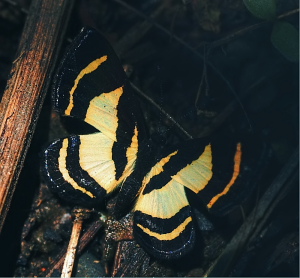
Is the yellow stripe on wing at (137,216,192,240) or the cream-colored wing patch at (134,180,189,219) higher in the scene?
the cream-colored wing patch at (134,180,189,219)

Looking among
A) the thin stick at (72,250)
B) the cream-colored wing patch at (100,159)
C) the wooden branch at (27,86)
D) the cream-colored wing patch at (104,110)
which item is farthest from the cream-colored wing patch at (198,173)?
the wooden branch at (27,86)

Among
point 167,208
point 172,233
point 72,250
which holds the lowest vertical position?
point 72,250

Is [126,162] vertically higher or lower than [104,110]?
lower

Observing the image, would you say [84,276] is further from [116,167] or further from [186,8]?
[186,8]

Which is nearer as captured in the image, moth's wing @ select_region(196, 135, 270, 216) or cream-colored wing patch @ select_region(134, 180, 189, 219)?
moth's wing @ select_region(196, 135, 270, 216)

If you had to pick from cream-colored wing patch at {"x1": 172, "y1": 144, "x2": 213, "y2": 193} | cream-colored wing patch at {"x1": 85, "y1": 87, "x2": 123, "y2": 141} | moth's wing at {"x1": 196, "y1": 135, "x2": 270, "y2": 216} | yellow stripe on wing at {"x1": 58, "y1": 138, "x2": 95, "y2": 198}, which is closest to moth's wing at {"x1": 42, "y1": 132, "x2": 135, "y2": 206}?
yellow stripe on wing at {"x1": 58, "y1": 138, "x2": 95, "y2": 198}

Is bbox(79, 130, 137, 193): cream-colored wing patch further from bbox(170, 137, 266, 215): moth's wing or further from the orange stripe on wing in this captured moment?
the orange stripe on wing

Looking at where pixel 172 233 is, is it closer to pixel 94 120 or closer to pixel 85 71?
pixel 94 120

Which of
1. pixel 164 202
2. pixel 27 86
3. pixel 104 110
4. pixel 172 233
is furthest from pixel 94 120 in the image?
pixel 172 233
